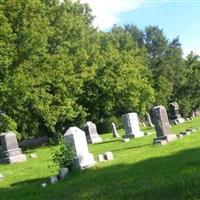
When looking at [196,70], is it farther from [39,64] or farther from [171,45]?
[39,64]

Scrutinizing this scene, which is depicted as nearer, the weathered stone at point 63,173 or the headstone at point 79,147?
the weathered stone at point 63,173

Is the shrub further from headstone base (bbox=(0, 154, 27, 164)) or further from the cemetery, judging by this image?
headstone base (bbox=(0, 154, 27, 164))

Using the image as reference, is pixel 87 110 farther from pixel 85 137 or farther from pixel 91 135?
pixel 85 137

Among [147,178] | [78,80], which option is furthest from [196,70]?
[147,178]

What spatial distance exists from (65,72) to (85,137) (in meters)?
21.1

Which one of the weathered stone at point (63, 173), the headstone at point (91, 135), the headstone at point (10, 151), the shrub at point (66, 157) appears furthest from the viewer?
the headstone at point (91, 135)

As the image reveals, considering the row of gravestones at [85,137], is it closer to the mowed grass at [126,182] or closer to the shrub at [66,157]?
the shrub at [66,157]

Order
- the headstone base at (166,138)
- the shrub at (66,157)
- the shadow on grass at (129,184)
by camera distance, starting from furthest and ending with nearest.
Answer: the headstone base at (166,138) < the shrub at (66,157) < the shadow on grass at (129,184)

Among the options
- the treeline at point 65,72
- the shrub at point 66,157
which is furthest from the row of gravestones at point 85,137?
the treeline at point 65,72

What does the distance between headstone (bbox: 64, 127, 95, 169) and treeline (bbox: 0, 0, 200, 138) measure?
14.9m

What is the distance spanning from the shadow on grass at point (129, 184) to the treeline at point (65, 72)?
17271mm

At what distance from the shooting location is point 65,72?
3694 centimetres

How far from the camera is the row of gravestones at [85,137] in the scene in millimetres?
15377

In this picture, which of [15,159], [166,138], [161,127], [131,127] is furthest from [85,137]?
[131,127]
